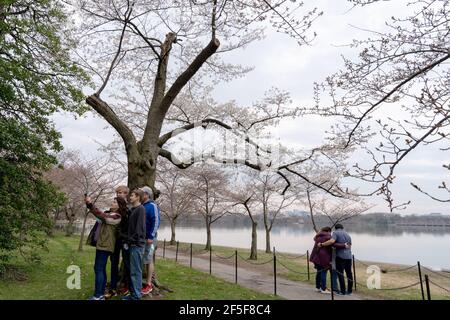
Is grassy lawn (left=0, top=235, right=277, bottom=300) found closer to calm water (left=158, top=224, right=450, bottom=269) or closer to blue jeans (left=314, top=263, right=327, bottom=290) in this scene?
blue jeans (left=314, top=263, right=327, bottom=290)

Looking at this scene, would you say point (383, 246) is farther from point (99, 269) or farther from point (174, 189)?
point (99, 269)

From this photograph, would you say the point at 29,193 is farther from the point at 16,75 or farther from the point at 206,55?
the point at 206,55

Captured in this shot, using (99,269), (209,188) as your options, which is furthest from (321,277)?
(209,188)

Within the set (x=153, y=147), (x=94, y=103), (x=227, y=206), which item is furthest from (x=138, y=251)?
(x=227, y=206)

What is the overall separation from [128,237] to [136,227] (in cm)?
20

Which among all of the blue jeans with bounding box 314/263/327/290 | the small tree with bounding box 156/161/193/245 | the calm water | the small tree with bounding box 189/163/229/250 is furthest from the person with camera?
the calm water

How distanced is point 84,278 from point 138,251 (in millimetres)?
3304

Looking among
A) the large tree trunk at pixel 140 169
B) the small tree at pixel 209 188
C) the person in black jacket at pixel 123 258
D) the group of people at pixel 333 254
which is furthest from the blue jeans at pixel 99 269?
the small tree at pixel 209 188

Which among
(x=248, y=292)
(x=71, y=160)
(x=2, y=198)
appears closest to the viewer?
(x=2, y=198)

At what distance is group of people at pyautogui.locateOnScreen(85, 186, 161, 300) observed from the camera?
15.4 feet

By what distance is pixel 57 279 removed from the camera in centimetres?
711

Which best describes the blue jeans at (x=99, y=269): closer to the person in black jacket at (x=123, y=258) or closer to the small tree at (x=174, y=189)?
the person in black jacket at (x=123, y=258)

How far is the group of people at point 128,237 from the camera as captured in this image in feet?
15.4

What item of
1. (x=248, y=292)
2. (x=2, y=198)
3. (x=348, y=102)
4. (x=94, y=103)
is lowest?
(x=248, y=292)
